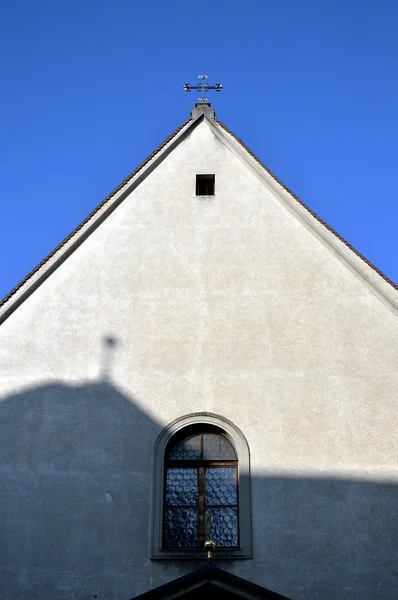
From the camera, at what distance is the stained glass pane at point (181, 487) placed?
452 inches

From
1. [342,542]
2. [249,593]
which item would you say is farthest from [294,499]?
[249,593]

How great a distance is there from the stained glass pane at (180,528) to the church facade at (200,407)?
2 centimetres

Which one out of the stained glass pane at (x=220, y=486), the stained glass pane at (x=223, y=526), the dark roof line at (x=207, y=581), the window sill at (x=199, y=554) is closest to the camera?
the dark roof line at (x=207, y=581)

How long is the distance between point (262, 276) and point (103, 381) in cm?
323

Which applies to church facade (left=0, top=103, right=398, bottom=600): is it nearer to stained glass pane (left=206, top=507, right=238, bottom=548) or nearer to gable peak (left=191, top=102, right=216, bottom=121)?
stained glass pane (left=206, top=507, right=238, bottom=548)

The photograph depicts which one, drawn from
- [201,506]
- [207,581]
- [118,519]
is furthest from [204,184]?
[207,581]

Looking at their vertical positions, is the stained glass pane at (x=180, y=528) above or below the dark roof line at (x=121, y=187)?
below

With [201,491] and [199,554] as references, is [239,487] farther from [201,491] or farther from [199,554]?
[199,554]

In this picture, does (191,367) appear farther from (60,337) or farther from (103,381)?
(60,337)

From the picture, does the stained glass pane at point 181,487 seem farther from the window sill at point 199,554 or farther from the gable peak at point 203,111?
the gable peak at point 203,111

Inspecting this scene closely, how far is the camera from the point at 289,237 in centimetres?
1383

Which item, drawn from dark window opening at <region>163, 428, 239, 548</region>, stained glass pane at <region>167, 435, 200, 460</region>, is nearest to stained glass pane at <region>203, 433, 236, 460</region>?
dark window opening at <region>163, 428, 239, 548</region>

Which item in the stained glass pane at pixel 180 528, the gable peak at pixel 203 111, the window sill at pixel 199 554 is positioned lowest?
the window sill at pixel 199 554

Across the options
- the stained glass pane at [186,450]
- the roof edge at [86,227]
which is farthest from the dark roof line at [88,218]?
the stained glass pane at [186,450]
